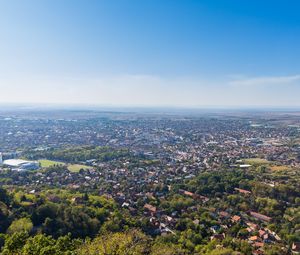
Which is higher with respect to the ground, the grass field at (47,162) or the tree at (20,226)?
the tree at (20,226)

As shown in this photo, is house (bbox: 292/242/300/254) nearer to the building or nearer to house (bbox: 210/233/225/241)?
house (bbox: 210/233/225/241)

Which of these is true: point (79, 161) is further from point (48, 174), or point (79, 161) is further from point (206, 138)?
point (206, 138)

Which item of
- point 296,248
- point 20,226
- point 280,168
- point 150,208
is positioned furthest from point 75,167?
point 296,248

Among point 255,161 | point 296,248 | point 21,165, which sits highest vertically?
point 255,161

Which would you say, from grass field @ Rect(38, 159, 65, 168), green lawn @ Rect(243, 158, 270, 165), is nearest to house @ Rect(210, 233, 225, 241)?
green lawn @ Rect(243, 158, 270, 165)

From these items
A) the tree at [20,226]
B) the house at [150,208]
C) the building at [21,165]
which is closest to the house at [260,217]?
the house at [150,208]

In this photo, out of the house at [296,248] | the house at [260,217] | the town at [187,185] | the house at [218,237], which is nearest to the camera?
the house at [296,248]

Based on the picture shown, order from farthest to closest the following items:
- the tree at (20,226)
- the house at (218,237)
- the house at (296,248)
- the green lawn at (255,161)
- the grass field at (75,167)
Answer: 1. the green lawn at (255,161)
2. the grass field at (75,167)
3. the house at (218,237)
4. the house at (296,248)
5. the tree at (20,226)

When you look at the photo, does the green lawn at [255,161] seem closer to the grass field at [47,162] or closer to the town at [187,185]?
the town at [187,185]

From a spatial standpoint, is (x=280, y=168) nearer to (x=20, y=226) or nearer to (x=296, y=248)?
(x=296, y=248)

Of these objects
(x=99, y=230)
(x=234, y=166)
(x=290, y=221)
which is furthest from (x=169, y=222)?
(x=234, y=166)

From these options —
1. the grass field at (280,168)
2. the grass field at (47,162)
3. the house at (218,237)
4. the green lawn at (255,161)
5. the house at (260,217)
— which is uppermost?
the grass field at (280,168)

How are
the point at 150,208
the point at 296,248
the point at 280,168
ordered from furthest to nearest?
the point at 280,168 < the point at 150,208 < the point at 296,248
